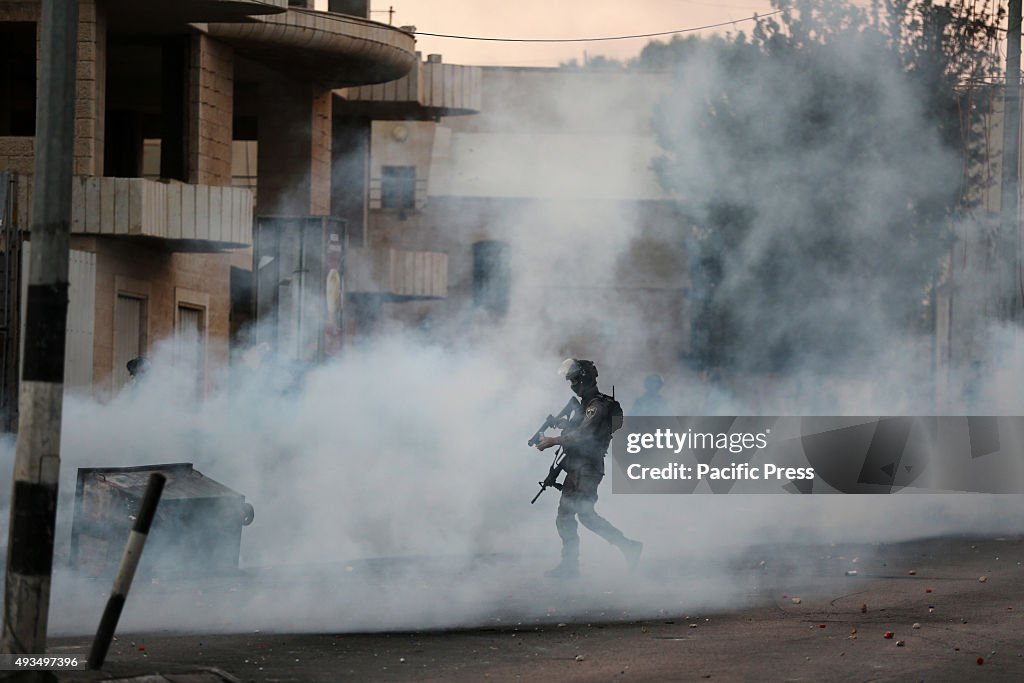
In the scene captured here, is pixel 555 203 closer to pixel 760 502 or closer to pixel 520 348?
pixel 520 348

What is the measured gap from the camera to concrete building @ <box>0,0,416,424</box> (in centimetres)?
1895

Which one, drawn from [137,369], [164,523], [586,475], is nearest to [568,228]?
[137,369]

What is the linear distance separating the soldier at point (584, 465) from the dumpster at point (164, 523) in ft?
8.01

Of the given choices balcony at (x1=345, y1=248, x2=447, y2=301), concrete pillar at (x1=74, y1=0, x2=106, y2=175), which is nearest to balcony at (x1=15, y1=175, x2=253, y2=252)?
concrete pillar at (x1=74, y1=0, x2=106, y2=175)

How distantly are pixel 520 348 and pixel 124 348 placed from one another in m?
5.85

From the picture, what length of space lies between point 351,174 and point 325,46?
6.86m

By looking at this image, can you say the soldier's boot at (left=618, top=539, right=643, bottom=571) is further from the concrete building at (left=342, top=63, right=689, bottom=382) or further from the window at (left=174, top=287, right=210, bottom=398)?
the window at (left=174, top=287, right=210, bottom=398)

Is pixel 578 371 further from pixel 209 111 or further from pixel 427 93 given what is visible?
pixel 427 93

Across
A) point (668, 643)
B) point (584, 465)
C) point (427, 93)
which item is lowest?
point (668, 643)

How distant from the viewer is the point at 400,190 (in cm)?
3916

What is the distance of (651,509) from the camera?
16078mm

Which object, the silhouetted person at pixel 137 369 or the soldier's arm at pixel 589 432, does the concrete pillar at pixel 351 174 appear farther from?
the soldier's arm at pixel 589 432

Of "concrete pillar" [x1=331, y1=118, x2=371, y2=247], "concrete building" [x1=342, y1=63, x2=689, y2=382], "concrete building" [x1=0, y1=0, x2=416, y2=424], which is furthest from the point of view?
"concrete pillar" [x1=331, y1=118, x2=371, y2=247]

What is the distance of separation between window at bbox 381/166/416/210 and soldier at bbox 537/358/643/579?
27.2 metres
